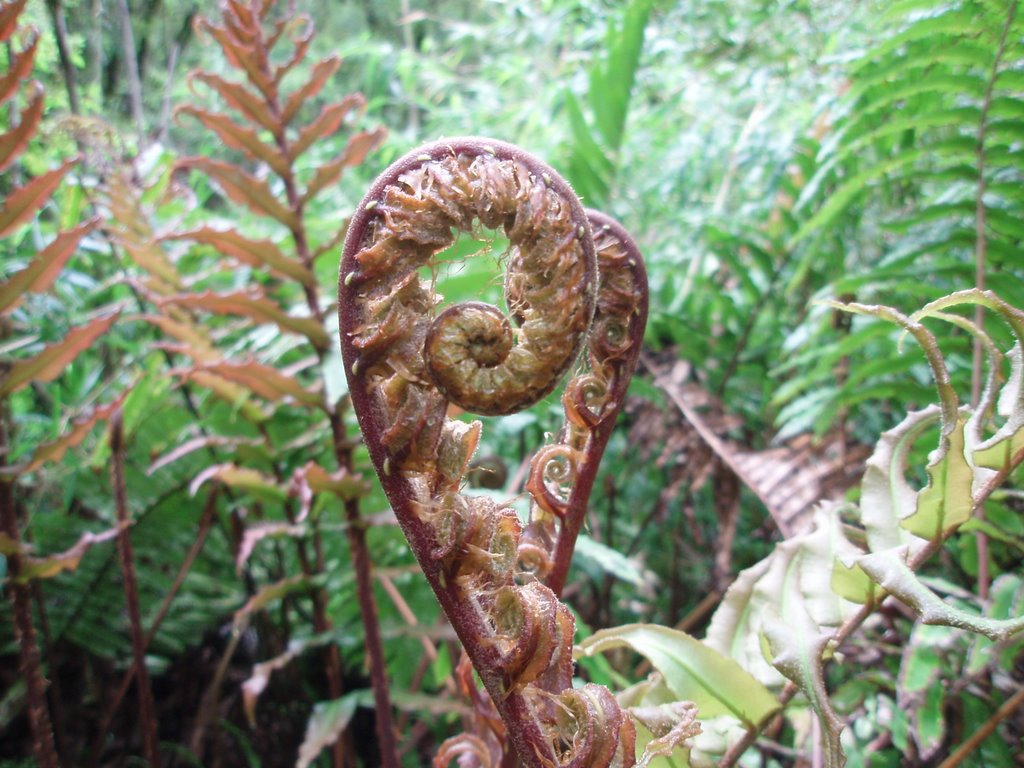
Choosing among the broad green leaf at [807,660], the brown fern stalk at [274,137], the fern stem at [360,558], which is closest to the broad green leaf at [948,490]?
the broad green leaf at [807,660]

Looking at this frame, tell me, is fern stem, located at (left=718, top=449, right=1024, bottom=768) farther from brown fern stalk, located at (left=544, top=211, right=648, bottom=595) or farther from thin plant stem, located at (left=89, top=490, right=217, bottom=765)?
thin plant stem, located at (left=89, top=490, right=217, bottom=765)

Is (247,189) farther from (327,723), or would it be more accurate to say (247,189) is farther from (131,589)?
(327,723)

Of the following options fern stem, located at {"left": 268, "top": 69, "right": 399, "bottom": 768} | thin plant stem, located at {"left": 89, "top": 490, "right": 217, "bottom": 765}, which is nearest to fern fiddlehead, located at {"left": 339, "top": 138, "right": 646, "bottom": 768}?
fern stem, located at {"left": 268, "top": 69, "right": 399, "bottom": 768}

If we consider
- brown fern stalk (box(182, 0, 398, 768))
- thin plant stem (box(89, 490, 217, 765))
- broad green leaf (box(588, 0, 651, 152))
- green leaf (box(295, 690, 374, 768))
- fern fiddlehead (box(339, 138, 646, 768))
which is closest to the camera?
fern fiddlehead (box(339, 138, 646, 768))

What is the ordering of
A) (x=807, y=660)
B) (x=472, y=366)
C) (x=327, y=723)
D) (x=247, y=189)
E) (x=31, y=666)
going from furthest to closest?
1. (x=247, y=189)
2. (x=327, y=723)
3. (x=31, y=666)
4. (x=807, y=660)
5. (x=472, y=366)

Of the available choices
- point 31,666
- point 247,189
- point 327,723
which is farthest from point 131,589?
point 247,189

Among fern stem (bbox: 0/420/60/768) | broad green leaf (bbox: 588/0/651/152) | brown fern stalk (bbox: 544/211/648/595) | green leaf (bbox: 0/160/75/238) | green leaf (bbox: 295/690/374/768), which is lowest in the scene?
green leaf (bbox: 295/690/374/768)

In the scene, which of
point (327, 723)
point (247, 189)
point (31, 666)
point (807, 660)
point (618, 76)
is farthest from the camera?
point (618, 76)
